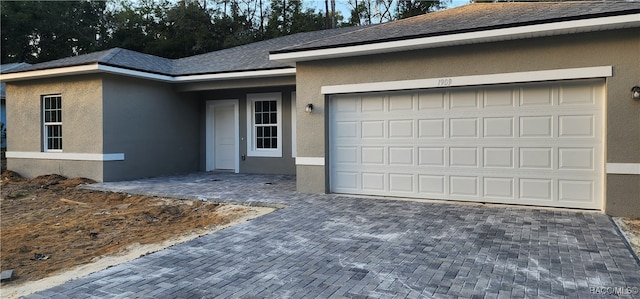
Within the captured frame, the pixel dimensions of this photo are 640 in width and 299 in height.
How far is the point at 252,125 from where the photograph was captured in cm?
1328

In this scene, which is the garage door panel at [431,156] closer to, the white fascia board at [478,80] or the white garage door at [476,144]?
the white garage door at [476,144]

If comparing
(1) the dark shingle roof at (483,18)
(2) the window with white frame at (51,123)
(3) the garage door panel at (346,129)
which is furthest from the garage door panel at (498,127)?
(2) the window with white frame at (51,123)

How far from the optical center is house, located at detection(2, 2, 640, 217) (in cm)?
666

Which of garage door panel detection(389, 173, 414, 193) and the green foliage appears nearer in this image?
garage door panel detection(389, 173, 414, 193)

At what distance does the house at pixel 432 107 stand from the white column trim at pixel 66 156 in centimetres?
5

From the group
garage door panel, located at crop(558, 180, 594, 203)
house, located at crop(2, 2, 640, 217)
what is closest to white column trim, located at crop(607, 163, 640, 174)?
house, located at crop(2, 2, 640, 217)

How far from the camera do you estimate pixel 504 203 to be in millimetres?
7504

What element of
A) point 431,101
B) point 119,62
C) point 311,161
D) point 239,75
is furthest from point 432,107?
point 119,62

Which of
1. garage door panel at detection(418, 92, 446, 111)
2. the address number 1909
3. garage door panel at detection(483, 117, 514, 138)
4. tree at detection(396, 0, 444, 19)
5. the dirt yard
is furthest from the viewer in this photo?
tree at detection(396, 0, 444, 19)

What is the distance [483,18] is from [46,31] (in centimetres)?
2853

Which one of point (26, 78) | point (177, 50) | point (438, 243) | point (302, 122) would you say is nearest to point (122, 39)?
point (177, 50)

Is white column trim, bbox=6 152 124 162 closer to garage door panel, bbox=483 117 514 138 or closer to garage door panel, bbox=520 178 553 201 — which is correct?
garage door panel, bbox=483 117 514 138

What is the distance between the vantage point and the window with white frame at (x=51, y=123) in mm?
12258

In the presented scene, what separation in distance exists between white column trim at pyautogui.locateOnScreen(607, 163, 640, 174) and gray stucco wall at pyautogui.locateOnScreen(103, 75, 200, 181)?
431 inches
